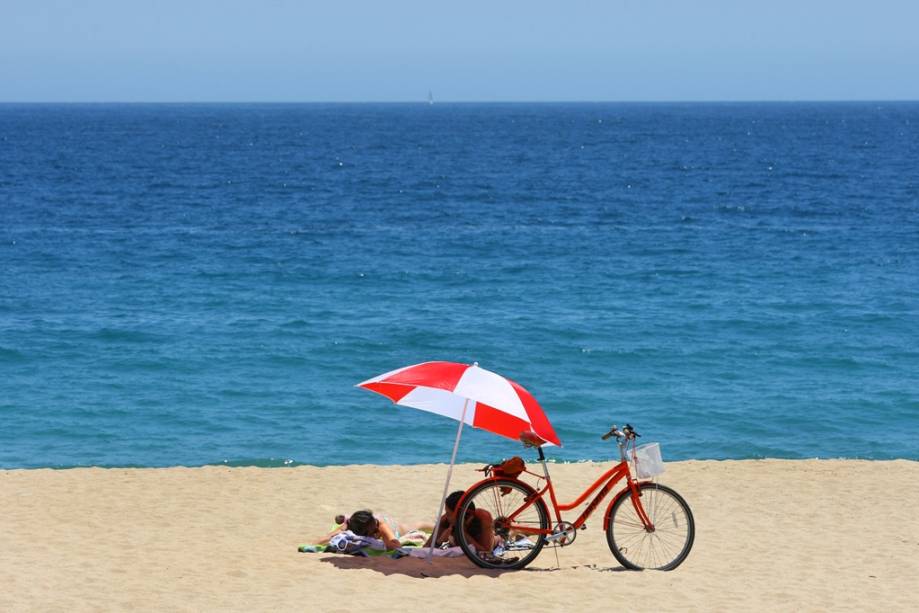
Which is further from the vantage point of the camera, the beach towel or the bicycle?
the beach towel

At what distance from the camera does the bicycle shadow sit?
32.8 feet

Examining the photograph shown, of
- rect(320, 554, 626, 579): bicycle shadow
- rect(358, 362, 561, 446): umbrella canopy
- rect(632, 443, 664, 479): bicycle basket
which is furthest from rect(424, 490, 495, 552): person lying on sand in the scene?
rect(632, 443, 664, 479): bicycle basket

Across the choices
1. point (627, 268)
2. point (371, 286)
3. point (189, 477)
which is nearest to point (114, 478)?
point (189, 477)

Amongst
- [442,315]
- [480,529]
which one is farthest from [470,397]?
[442,315]

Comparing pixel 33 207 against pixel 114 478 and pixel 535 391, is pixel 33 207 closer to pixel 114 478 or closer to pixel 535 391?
pixel 535 391

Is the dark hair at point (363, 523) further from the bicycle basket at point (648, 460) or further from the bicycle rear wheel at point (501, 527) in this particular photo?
the bicycle basket at point (648, 460)

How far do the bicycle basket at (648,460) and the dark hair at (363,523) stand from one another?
2693 millimetres

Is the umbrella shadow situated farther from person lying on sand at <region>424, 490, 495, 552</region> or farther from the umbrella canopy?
the umbrella canopy

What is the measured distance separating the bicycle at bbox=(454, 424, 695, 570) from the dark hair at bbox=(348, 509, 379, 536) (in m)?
1.15

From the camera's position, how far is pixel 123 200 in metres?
57.4

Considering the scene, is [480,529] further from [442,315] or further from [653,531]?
[442,315]

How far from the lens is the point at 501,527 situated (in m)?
10.1

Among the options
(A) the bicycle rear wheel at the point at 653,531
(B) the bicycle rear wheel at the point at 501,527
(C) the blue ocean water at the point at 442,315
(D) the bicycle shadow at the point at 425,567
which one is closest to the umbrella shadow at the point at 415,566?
(D) the bicycle shadow at the point at 425,567

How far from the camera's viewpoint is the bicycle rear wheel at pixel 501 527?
9.98 meters
